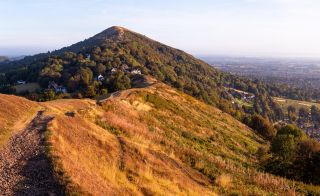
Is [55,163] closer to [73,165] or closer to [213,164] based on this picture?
[73,165]

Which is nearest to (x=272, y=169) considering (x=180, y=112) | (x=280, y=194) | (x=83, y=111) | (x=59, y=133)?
(x=280, y=194)

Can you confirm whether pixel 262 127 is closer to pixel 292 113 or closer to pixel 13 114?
pixel 13 114

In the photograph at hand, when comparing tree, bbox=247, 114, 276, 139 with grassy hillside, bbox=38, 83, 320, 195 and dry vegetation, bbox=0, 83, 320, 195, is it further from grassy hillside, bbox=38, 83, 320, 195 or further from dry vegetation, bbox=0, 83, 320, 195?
dry vegetation, bbox=0, 83, 320, 195

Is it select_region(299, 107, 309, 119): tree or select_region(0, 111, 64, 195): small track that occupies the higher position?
select_region(0, 111, 64, 195): small track

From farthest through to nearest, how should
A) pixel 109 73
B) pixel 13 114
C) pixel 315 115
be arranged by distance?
pixel 315 115
pixel 109 73
pixel 13 114

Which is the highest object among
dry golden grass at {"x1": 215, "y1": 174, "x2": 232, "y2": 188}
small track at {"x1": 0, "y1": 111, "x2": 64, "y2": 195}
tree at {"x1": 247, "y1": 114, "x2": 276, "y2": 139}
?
small track at {"x1": 0, "y1": 111, "x2": 64, "y2": 195}

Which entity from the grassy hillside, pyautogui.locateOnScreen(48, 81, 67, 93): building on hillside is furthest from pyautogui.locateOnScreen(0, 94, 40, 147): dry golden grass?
pyautogui.locateOnScreen(48, 81, 67, 93): building on hillside

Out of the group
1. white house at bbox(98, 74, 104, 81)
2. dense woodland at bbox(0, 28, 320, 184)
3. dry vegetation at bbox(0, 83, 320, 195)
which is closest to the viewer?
dry vegetation at bbox(0, 83, 320, 195)

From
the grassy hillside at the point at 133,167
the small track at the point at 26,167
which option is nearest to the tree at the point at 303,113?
the grassy hillside at the point at 133,167

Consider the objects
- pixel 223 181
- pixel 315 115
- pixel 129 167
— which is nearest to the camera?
pixel 129 167

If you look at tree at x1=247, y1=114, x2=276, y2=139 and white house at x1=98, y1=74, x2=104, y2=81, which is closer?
tree at x1=247, y1=114, x2=276, y2=139

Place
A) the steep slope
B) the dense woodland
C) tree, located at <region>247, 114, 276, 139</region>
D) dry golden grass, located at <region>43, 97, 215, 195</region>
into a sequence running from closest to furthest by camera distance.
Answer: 1. dry golden grass, located at <region>43, 97, 215, 195</region>
2. the dense woodland
3. tree, located at <region>247, 114, 276, 139</region>
4. the steep slope

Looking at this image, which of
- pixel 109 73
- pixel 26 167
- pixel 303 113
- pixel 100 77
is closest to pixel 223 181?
pixel 26 167

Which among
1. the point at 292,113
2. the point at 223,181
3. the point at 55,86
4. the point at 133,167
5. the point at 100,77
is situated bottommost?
the point at 292,113
